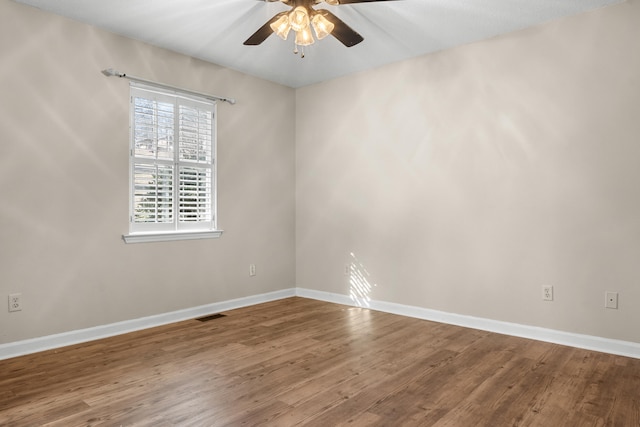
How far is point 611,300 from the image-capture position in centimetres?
294

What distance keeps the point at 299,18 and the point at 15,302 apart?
2.76 m

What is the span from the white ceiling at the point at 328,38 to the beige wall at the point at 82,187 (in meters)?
0.19

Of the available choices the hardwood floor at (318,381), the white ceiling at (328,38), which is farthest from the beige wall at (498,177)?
the hardwood floor at (318,381)

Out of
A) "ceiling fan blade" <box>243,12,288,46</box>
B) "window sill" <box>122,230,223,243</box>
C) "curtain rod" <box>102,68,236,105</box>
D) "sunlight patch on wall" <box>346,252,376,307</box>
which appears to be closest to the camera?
"ceiling fan blade" <box>243,12,288,46</box>

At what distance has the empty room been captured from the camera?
2377mm

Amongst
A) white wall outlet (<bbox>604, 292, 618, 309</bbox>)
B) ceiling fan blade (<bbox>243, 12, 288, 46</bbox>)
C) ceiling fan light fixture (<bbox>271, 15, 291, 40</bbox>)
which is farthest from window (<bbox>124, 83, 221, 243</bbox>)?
white wall outlet (<bbox>604, 292, 618, 309</bbox>)

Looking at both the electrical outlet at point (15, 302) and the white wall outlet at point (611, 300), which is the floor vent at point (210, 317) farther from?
the white wall outlet at point (611, 300)

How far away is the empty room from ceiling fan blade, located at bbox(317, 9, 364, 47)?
1 centimetres

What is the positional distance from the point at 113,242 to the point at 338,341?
2023 mm

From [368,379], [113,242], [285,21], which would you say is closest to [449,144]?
[285,21]

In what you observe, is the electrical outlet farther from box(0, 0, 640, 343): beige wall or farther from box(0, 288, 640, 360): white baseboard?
box(0, 288, 640, 360): white baseboard

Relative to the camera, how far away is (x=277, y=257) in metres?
4.79

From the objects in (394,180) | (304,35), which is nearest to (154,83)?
(304,35)

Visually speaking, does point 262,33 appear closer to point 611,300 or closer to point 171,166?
point 171,166
